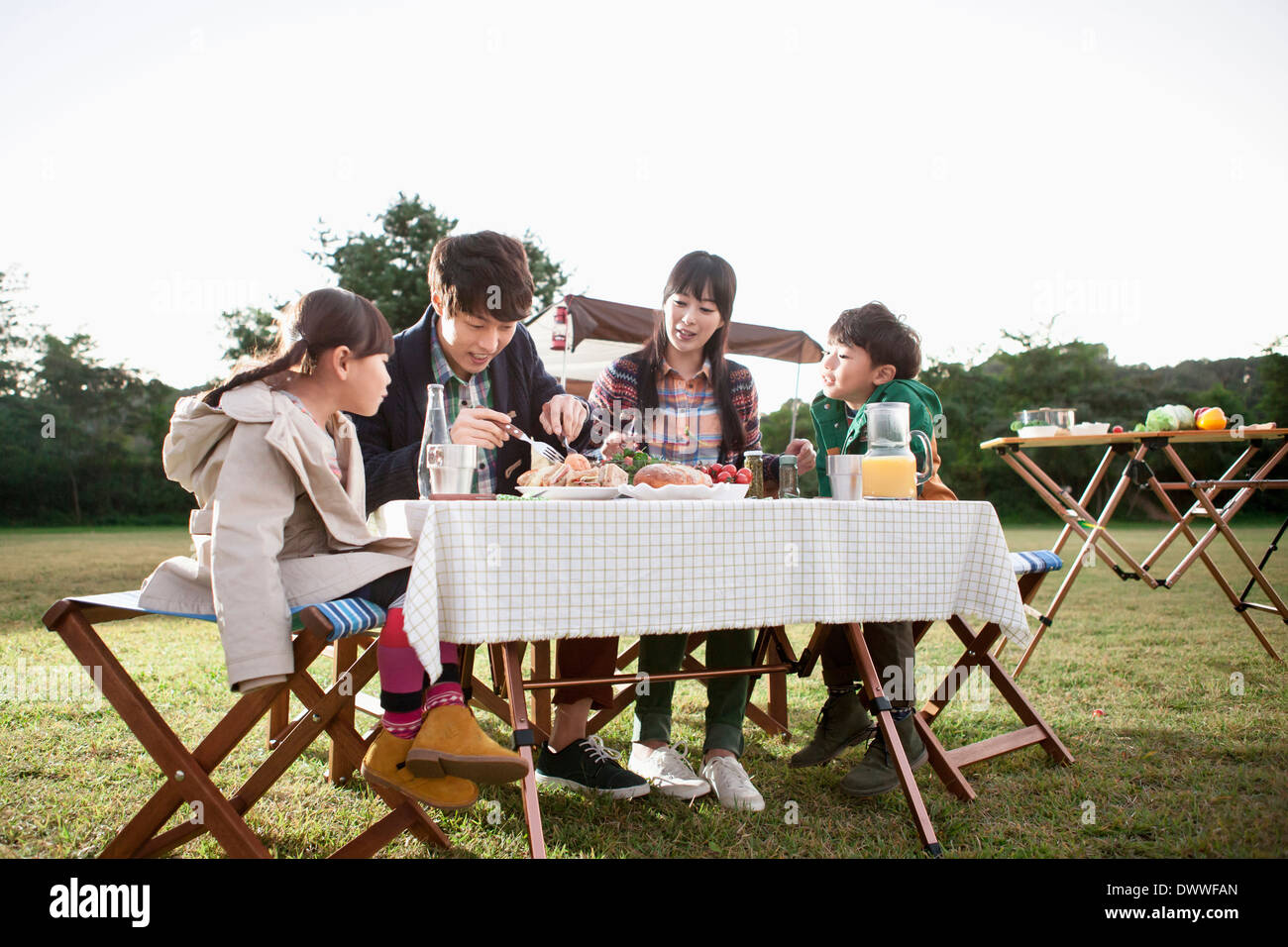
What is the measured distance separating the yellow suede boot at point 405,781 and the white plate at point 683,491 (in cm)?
69

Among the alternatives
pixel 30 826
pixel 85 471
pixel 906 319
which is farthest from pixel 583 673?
pixel 85 471

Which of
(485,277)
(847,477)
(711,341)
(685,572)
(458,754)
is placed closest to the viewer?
(458,754)

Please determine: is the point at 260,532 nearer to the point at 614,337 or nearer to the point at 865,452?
the point at 865,452

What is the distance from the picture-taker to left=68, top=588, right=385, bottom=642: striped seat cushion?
5.48ft

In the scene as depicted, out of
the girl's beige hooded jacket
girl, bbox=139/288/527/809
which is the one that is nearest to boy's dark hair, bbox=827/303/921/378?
girl, bbox=139/288/527/809

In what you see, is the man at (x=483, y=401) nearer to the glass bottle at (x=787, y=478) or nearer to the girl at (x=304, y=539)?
the girl at (x=304, y=539)

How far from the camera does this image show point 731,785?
239cm

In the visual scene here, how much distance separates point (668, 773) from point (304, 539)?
118cm

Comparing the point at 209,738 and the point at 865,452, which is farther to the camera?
the point at 865,452

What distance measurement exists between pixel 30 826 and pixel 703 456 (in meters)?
2.21

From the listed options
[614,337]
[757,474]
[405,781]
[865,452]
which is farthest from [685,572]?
[614,337]

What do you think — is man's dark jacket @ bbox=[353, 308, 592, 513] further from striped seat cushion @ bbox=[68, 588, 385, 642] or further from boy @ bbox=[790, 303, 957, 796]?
boy @ bbox=[790, 303, 957, 796]

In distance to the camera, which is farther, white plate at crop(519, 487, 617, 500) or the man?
the man

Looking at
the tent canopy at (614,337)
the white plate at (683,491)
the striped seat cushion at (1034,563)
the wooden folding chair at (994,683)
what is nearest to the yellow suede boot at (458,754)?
the white plate at (683,491)
